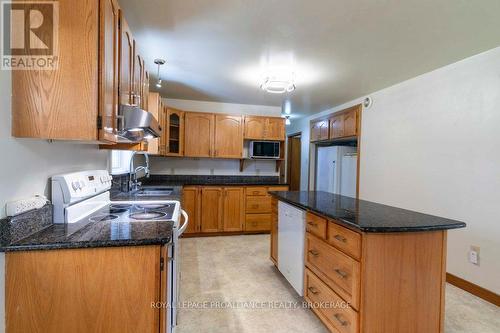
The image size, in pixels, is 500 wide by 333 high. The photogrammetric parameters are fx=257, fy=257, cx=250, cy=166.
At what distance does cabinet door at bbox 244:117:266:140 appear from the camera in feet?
14.9

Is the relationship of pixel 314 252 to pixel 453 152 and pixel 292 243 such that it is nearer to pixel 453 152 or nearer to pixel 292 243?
pixel 292 243

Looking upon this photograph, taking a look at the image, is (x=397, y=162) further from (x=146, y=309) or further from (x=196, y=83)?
(x=146, y=309)

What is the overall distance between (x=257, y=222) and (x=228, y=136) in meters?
1.56

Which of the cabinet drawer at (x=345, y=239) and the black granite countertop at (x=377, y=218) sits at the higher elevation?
the black granite countertop at (x=377, y=218)

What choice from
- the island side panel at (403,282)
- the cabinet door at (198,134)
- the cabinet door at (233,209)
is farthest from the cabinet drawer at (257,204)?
the island side panel at (403,282)

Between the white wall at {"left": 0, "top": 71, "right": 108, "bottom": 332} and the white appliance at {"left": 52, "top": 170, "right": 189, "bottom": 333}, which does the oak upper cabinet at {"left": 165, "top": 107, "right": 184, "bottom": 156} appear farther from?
the white wall at {"left": 0, "top": 71, "right": 108, "bottom": 332}

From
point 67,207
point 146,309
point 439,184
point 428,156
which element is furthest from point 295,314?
point 428,156

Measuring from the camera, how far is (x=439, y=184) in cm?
282

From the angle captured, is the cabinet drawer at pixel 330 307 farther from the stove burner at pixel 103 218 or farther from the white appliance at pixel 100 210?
the stove burner at pixel 103 218

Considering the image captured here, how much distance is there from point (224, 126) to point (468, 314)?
12.4ft

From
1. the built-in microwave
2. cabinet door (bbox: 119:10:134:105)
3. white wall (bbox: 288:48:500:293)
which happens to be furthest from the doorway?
cabinet door (bbox: 119:10:134:105)

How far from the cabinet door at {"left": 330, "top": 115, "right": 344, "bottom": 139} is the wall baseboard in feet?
8.37

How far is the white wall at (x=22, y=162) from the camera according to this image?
3.51ft

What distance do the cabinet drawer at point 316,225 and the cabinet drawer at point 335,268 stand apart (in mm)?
44
